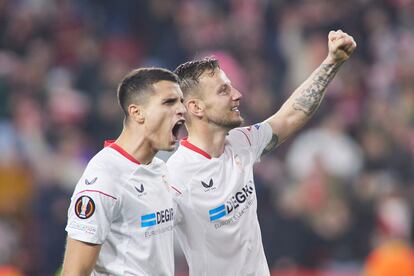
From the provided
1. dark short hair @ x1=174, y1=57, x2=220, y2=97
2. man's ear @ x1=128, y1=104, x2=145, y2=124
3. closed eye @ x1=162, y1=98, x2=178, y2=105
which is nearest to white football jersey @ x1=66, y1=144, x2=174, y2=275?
man's ear @ x1=128, y1=104, x2=145, y2=124

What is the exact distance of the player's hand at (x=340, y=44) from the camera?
22.5ft

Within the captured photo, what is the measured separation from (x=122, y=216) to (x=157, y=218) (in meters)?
0.20

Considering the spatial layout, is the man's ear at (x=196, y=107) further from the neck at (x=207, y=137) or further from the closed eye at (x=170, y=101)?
the closed eye at (x=170, y=101)

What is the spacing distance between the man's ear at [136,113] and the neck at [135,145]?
2.5 inches

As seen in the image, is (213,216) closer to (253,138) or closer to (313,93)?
(253,138)

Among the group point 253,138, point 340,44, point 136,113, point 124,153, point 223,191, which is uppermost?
point 340,44

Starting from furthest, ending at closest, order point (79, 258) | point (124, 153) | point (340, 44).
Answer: point (340, 44) < point (124, 153) < point (79, 258)

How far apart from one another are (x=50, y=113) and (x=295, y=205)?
309 cm

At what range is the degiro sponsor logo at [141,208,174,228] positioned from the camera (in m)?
5.87

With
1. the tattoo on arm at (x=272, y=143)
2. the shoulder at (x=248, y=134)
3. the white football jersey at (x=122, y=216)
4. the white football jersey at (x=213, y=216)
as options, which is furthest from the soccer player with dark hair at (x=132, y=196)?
the tattoo on arm at (x=272, y=143)

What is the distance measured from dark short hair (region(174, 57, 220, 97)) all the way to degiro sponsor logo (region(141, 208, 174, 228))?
98 centimetres

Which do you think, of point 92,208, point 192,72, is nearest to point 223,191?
point 192,72

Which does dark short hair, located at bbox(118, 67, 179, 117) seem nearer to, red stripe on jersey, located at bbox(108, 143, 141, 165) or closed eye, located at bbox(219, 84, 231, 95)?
red stripe on jersey, located at bbox(108, 143, 141, 165)

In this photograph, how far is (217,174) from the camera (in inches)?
263
